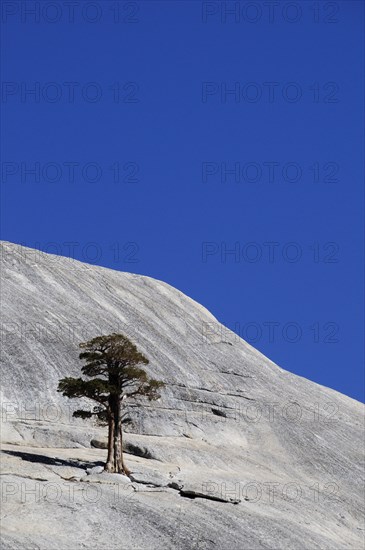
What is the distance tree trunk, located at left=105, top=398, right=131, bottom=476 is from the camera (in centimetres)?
5430

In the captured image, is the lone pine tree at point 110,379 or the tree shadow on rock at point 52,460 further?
the lone pine tree at point 110,379

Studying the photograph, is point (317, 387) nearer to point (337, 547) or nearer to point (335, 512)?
point (335, 512)

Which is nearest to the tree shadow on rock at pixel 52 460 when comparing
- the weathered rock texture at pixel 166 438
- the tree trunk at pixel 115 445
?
the weathered rock texture at pixel 166 438

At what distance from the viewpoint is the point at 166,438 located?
219 ft

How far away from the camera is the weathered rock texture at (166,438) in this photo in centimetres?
4734

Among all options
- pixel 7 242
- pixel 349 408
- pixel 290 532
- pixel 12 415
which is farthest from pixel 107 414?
pixel 349 408

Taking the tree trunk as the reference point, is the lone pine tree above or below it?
above

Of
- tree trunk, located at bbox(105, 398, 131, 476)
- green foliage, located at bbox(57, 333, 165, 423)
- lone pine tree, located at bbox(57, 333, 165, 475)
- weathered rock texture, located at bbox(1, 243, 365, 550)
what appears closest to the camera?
weathered rock texture, located at bbox(1, 243, 365, 550)

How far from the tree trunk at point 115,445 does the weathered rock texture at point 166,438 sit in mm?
→ 1023

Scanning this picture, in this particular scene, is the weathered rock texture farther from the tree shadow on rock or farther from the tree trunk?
the tree trunk

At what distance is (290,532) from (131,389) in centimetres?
1883

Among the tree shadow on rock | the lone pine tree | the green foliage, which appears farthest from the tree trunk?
the tree shadow on rock

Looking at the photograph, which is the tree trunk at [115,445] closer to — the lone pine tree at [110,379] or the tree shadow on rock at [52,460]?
the lone pine tree at [110,379]

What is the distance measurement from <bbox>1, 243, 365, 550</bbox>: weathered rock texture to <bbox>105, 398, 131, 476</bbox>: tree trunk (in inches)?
40.3
